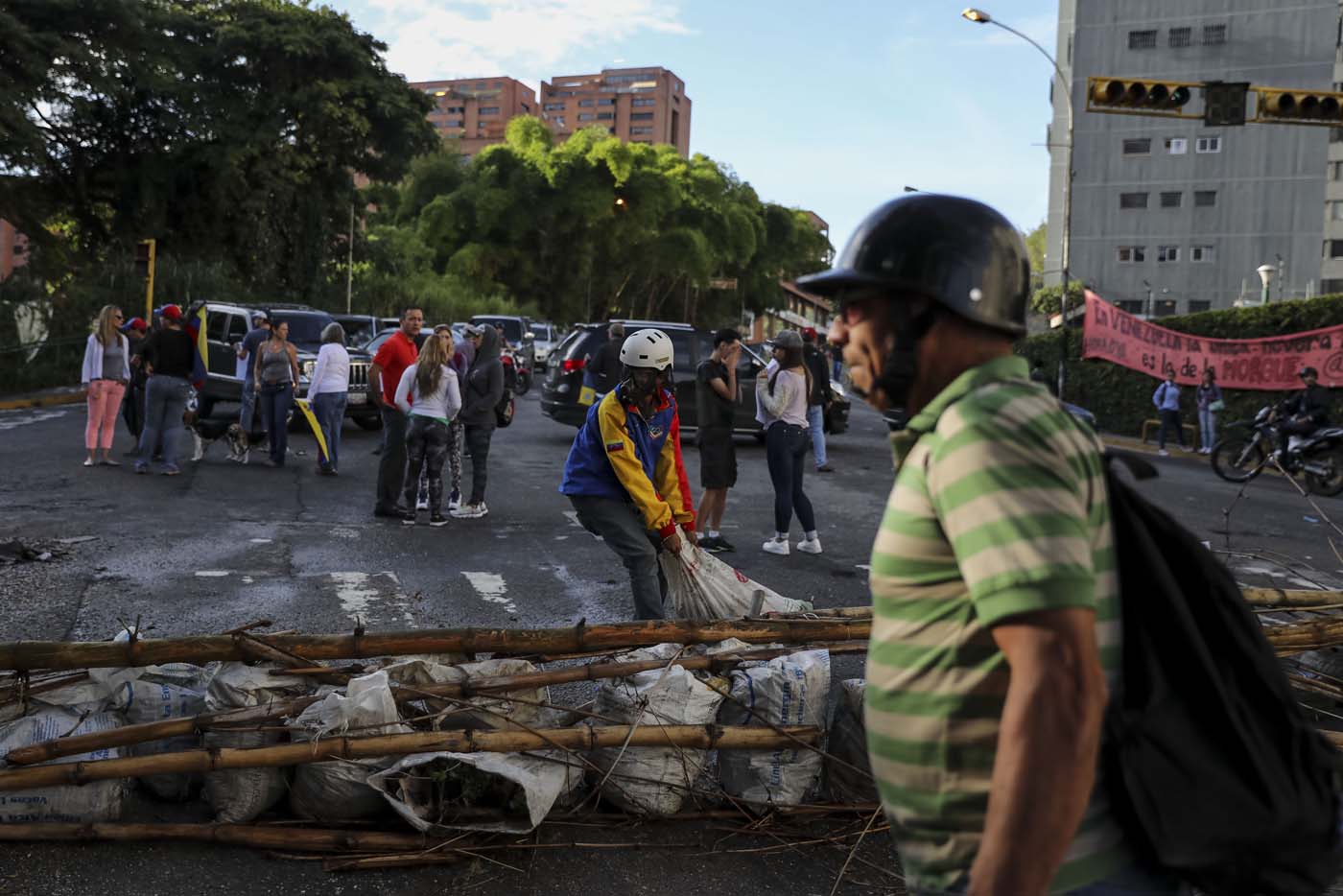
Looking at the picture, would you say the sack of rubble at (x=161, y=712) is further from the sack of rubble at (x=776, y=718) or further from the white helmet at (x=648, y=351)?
the white helmet at (x=648, y=351)

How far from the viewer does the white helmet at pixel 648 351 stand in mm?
6332

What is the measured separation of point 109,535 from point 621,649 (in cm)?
693

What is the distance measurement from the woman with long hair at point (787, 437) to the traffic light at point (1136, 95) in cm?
841

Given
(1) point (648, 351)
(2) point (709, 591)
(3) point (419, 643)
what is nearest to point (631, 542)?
(2) point (709, 591)

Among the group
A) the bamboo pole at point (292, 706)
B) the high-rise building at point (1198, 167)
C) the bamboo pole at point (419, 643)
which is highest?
the high-rise building at point (1198, 167)

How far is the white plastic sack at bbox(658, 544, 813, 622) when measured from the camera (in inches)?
227

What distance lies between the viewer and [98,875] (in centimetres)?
383

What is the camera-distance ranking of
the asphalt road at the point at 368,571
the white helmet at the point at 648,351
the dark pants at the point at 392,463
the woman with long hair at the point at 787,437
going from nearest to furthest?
1. the asphalt road at the point at 368,571
2. the white helmet at the point at 648,351
3. the woman with long hair at the point at 787,437
4. the dark pants at the point at 392,463

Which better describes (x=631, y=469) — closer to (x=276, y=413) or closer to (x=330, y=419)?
(x=330, y=419)

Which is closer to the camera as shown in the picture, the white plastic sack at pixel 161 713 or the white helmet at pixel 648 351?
the white plastic sack at pixel 161 713

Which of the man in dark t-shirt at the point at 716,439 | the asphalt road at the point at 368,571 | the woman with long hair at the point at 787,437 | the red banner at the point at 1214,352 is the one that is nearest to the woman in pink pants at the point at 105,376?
the asphalt road at the point at 368,571

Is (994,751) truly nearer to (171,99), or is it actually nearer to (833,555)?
(833,555)

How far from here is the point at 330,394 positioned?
48.2 feet

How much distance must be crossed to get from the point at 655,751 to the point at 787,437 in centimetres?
590
